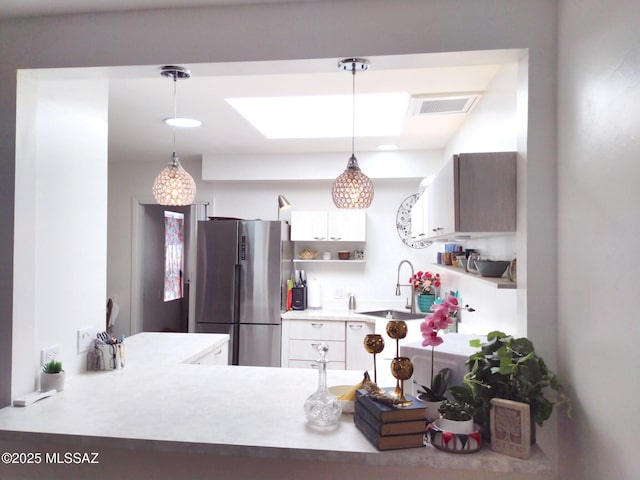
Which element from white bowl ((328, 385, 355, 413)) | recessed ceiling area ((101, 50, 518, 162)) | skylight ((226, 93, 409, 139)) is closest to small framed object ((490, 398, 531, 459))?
white bowl ((328, 385, 355, 413))

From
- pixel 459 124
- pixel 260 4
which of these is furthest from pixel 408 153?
pixel 260 4

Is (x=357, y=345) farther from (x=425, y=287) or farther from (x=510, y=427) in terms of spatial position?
(x=510, y=427)

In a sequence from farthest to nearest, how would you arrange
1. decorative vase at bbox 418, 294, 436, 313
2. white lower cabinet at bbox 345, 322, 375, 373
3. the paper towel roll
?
1. the paper towel roll
2. decorative vase at bbox 418, 294, 436, 313
3. white lower cabinet at bbox 345, 322, 375, 373

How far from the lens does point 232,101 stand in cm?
305

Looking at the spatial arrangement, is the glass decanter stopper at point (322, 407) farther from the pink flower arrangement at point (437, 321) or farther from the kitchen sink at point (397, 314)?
the kitchen sink at point (397, 314)

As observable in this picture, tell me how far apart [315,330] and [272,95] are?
2.42m

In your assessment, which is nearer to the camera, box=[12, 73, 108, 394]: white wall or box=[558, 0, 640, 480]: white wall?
box=[558, 0, 640, 480]: white wall

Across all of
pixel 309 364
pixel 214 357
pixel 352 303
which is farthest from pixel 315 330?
pixel 214 357

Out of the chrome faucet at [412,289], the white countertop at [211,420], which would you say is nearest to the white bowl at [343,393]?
the white countertop at [211,420]

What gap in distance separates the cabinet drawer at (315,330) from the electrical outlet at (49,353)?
2569 mm

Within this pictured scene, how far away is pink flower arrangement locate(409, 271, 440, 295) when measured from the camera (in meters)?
4.46

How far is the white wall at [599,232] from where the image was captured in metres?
1.08

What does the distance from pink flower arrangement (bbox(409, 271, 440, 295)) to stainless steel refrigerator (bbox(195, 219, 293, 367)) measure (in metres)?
1.48

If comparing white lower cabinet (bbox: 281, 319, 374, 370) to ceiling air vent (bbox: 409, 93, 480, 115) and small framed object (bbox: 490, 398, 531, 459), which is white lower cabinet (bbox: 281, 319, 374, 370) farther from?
small framed object (bbox: 490, 398, 531, 459)
